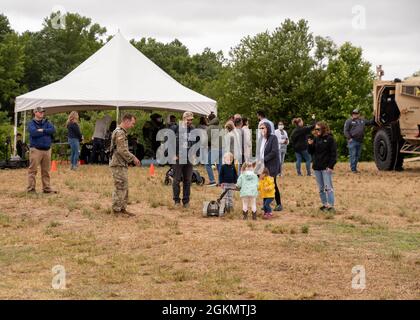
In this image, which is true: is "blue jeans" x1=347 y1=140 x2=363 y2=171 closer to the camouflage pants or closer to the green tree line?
the camouflage pants

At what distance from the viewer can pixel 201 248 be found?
10539 millimetres

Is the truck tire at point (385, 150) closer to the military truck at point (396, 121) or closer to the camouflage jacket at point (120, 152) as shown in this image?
the military truck at point (396, 121)

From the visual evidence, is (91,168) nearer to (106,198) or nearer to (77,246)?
(106,198)

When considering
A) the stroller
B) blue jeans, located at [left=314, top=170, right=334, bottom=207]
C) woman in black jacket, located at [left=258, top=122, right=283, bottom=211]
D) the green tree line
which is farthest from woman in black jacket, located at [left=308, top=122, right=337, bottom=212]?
the green tree line

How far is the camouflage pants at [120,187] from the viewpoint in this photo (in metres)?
13.6

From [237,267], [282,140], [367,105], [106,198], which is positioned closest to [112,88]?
[282,140]

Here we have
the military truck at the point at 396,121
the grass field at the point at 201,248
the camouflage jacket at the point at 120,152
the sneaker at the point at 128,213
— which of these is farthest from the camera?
the military truck at the point at 396,121

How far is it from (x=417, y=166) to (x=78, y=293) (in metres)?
21.1

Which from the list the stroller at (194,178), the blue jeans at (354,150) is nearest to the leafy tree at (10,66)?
the blue jeans at (354,150)

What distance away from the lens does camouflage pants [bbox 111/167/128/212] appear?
1362 cm

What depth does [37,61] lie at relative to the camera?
2864 inches

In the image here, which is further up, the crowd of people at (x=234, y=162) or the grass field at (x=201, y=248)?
the crowd of people at (x=234, y=162)

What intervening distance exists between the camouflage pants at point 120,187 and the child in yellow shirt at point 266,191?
226 cm

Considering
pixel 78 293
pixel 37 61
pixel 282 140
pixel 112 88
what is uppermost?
pixel 37 61
